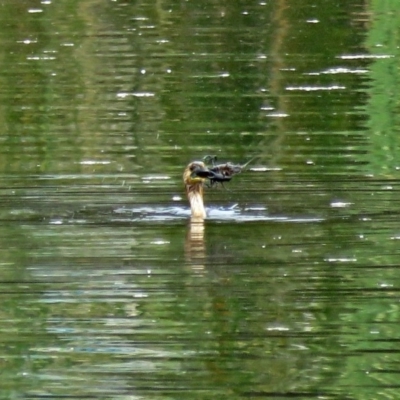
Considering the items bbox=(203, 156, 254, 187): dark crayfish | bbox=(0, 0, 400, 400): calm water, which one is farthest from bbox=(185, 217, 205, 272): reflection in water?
bbox=(203, 156, 254, 187): dark crayfish

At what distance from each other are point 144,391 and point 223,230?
257cm

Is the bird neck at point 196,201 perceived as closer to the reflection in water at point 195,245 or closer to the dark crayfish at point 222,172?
the reflection in water at point 195,245

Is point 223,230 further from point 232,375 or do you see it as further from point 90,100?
point 90,100

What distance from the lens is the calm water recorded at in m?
6.37

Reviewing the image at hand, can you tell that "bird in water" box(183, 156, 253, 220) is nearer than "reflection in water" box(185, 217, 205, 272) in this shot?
No

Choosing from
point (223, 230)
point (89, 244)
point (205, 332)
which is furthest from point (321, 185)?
point (205, 332)

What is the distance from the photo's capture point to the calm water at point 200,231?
6371 mm

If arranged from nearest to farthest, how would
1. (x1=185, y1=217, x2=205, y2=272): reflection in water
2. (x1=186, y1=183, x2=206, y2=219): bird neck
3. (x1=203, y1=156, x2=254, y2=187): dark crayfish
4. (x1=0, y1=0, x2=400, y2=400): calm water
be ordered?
(x1=0, y1=0, x2=400, y2=400): calm water, (x1=185, y1=217, x2=205, y2=272): reflection in water, (x1=186, y1=183, x2=206, y2=219): bird neck, (x1=203, y1=156, x2=254, y2=187): dark crayfish

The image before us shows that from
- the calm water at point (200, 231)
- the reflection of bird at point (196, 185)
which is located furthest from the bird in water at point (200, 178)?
the calm water at point (200, 231)

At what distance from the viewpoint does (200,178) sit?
30.1ft

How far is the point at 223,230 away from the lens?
855cm

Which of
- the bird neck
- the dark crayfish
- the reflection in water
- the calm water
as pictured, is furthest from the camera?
the dark crayfish

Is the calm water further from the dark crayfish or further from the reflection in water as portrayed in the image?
the dark crayfish

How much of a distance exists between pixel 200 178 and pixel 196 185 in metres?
0.13
